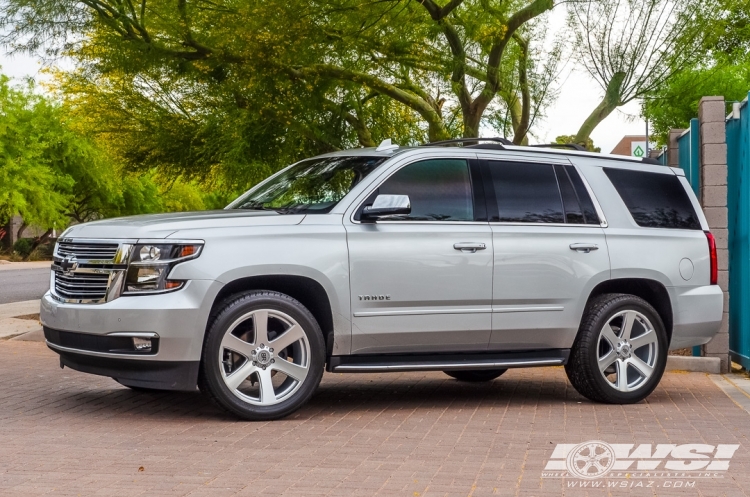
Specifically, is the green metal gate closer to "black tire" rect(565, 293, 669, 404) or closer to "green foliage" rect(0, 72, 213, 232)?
"black tire" rect(565, 293, 669, 404)

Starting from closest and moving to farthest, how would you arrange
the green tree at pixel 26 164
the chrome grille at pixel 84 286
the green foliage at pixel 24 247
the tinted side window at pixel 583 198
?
the chrome grille at pixel 84 286, the tinted side window at pixel 583 198, the green tree at pixel 26 164, the green foliage at pixel 24 247

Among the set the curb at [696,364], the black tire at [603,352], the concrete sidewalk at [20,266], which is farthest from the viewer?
the concrete sidewalk at [20,266]

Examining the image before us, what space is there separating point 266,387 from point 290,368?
21cm

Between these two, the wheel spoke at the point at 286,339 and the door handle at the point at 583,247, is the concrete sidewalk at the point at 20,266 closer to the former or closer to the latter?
the door handle at the point at 583,247

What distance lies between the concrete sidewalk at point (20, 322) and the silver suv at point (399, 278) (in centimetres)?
697

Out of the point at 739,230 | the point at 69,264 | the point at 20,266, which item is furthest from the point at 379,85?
the point at 20,266

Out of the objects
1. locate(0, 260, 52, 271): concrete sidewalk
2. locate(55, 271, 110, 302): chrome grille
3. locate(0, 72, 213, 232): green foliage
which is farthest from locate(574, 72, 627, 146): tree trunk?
locate(0, 72, 213, 232): green foliage

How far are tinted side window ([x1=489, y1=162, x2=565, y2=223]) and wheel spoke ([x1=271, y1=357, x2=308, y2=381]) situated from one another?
1985 millimetres

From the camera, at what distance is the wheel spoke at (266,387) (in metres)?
7.89

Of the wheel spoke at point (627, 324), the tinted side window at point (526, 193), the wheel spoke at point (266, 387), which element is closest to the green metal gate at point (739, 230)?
the wheel spoke at point (627, 324)

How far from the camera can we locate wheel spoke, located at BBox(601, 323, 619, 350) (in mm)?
9141

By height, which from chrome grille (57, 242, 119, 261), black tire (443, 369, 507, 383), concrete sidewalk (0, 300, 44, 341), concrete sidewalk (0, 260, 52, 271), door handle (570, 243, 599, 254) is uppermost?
chrome grille (57, 242, 119, 261)

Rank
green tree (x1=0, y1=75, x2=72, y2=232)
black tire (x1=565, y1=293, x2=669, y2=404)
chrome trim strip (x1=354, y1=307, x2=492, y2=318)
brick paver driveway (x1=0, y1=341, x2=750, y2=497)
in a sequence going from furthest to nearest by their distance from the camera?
green tree (x1=0, y1=75, x2=72, y2=232) < black tire (x1=565, y1=293, x2=669, y2=404) < chrome trim strip (x1=354, y1=307, x2=492, y2=318) < brick paver driveway (x1=0, y1=341, x2=750, y2=497)

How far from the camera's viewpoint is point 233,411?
7.81m
